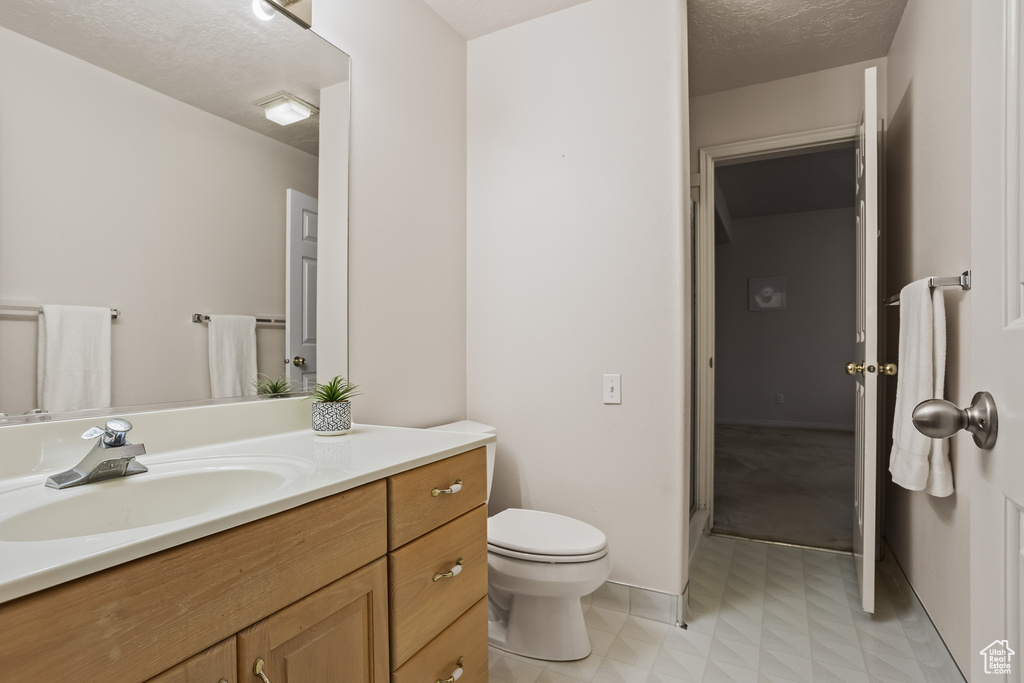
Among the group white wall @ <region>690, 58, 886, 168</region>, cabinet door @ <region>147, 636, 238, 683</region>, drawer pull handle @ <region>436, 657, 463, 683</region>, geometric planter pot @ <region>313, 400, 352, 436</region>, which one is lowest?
drawer pull handle @ <region>436, 657, 463, 683</region>

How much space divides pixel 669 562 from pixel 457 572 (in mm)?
→ 1068

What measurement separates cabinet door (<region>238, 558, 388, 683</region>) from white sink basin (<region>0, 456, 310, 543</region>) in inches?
7.9

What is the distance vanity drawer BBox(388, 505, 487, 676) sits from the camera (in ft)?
3.57

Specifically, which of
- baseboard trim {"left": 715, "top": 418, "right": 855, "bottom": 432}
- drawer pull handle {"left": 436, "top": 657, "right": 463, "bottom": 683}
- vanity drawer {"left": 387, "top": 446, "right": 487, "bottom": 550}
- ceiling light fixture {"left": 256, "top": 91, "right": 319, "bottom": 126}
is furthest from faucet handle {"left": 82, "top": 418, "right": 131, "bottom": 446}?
baseboard trim {"left": 715, "top": 418, "right": 855, "bottom": 432}

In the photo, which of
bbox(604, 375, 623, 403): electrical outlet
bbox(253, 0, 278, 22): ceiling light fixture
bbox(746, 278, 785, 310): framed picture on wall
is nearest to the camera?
bbox(253, 0, 278, 22): ceiling light fixture

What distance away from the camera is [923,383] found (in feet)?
5.53

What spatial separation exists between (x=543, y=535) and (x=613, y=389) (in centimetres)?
63

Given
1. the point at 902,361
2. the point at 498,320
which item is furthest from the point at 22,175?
the point at 902,361

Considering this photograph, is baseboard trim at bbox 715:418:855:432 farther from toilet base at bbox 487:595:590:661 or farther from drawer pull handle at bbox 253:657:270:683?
drawer pull handle at bbox 253:657:270:683

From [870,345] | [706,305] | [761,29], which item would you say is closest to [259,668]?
[870,345]

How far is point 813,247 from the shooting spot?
627cm

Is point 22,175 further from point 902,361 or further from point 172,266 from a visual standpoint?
point 902,361

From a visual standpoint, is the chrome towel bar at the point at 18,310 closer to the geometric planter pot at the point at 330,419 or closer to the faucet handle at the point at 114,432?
the faucet handle at the point at 114,432

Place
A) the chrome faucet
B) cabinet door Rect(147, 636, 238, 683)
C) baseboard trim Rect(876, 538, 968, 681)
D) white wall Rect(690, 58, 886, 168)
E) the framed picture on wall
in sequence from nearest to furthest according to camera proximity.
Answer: cabinet door Rect(147, 636, 238, 683) < the chrome faucet < baseboard trim Rect(876, 538, 968, 681) < white wall Rect(690, 58, 886, 168) < the framed picture on wall
